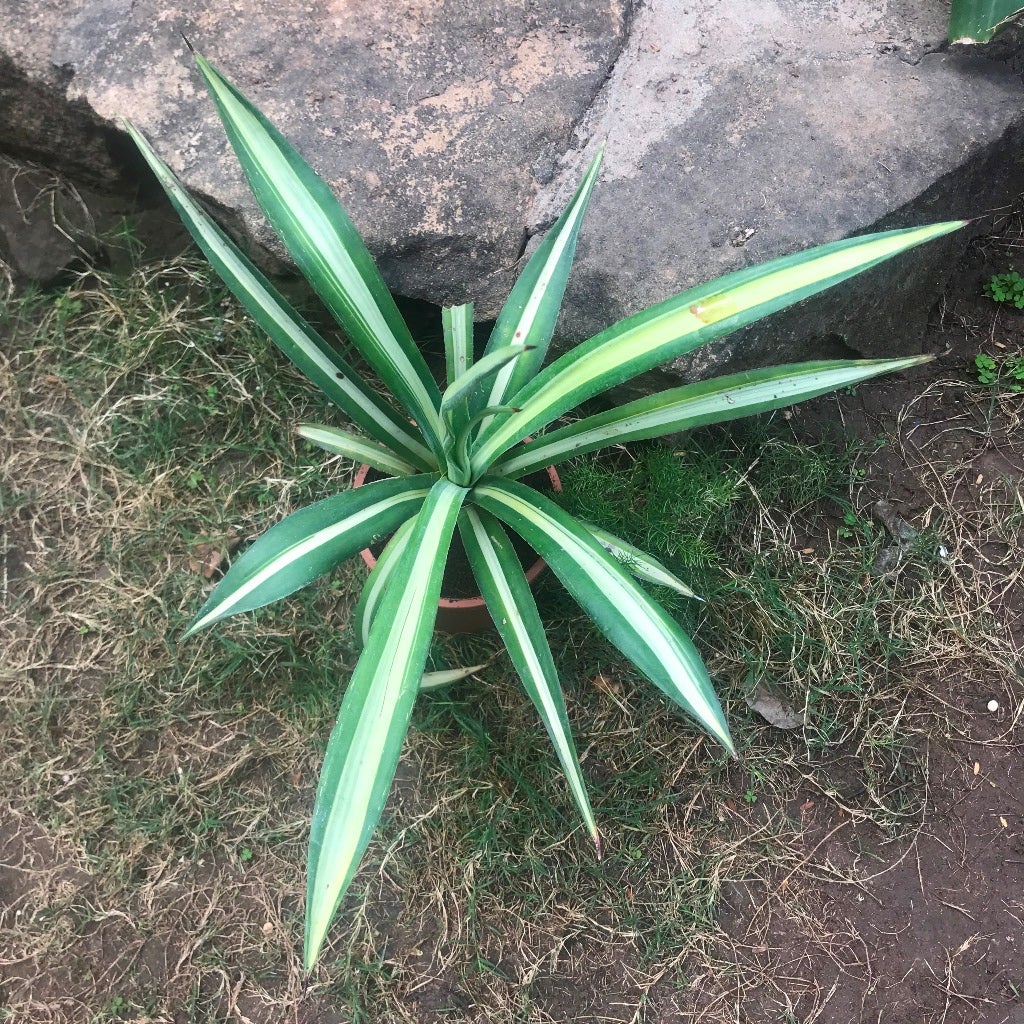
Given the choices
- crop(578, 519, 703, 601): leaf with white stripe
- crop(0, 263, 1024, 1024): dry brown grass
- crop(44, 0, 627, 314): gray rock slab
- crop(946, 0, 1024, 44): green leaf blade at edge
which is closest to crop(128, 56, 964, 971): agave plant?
crop(578, 519, 703, 601): leaf with white stripe

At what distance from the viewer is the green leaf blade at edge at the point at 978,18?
1290 mm

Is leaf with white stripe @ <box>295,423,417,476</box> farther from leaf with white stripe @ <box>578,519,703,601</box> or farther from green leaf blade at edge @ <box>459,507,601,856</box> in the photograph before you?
leaf with white stripe @ <box>578,519,703,601</box>

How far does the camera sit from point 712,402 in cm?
101

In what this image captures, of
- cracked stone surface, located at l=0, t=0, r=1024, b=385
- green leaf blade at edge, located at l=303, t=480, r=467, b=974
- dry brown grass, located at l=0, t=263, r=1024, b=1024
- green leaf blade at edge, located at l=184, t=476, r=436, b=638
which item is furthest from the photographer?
dry brown grass, located at l=0, t=263, r=1024, b=1024

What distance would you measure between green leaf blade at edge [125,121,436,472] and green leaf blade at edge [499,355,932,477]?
0.67 ft

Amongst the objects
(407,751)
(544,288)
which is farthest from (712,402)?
(407,751)

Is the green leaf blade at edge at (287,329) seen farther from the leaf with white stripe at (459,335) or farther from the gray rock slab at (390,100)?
the gray rock slab at (390,100)

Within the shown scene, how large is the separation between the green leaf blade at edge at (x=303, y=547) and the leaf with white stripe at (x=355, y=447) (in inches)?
3.8

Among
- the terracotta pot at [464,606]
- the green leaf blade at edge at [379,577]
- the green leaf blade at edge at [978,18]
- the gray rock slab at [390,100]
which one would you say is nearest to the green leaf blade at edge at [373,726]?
the green leaf blade at edge at [379,577]

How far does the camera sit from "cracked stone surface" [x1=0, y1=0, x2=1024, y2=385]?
1.26 meters

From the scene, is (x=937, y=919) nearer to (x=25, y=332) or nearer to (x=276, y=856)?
(x=276, y=856)

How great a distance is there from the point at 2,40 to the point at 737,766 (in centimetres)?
175

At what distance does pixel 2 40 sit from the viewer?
131 cm

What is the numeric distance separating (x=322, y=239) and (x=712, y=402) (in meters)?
0.52
